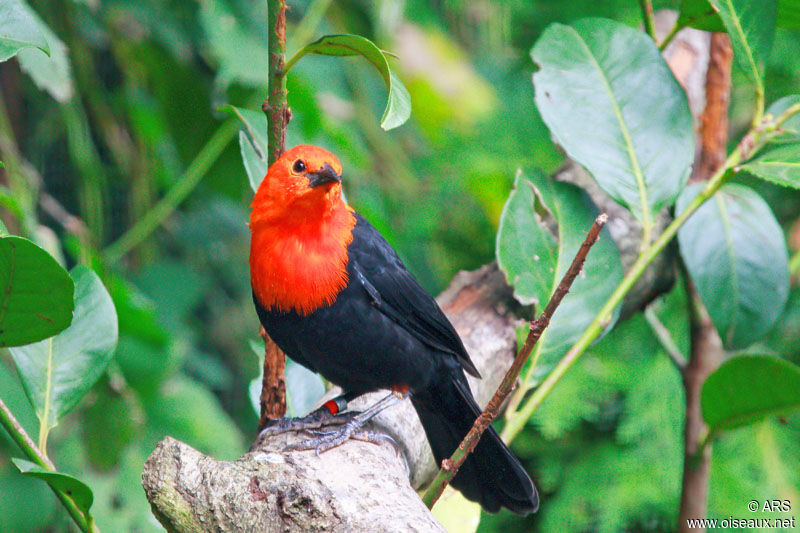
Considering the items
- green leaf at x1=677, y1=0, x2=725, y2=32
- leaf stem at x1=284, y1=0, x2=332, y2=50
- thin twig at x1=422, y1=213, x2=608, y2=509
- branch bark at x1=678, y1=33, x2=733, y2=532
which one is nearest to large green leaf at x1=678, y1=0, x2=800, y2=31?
green leaf at x1=677, y1=0, x2=725, y2=32

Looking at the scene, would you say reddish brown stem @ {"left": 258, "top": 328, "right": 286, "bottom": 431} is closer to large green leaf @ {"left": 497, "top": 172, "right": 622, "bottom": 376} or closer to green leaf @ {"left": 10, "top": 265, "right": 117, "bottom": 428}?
green leaf @ {"left": 10, "top": 265, "right": 117, "bottom": 428}

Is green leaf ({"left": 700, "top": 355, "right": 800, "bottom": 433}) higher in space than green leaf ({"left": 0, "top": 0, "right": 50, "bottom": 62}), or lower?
lower

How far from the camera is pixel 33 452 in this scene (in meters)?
1.56

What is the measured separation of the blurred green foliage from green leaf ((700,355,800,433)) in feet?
3.21

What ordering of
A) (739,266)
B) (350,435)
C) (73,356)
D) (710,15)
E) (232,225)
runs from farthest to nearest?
(232,225), (739,266), (710,15), (350,435), (73,356)

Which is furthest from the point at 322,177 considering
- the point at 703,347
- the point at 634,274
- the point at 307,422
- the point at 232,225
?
the point at 232,225

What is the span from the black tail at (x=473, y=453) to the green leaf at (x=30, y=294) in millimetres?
1068

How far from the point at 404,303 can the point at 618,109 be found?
0.82 metres

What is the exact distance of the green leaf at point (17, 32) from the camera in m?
1.49

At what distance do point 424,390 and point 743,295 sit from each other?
1.00 meters

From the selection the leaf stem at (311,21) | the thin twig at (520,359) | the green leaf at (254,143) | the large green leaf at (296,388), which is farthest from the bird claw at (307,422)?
the leaf stem at (311,21)

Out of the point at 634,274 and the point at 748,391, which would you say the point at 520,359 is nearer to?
the point at 634,274

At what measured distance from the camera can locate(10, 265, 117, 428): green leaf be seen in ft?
5.59

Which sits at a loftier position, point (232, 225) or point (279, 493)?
point (279, 493)
